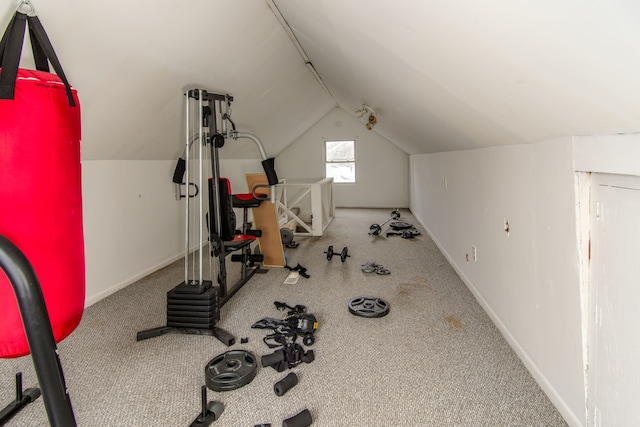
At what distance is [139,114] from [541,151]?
8.60ft

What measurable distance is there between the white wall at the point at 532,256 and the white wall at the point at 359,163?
15.1 feet

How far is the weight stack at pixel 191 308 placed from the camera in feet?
7.52

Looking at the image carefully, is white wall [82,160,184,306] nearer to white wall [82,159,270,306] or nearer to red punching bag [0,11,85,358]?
white wall [82,159,270,306]

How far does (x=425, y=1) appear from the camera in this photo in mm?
1113

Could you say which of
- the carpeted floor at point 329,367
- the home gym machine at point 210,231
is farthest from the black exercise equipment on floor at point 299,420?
the home gym machine at point 210,231

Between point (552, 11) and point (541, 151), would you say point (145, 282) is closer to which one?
point (541, 151)

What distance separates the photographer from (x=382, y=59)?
2.00m

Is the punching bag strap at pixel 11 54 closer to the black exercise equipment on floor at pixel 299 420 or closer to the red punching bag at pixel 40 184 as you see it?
the red punching bag at pixel 40 184

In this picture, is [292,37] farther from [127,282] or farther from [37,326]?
[37,326]

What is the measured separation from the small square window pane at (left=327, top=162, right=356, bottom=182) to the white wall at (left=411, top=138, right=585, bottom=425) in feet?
15.9

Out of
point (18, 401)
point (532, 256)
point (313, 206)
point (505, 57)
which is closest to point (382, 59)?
point (505, 57)

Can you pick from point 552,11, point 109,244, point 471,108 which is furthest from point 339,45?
point 109,244

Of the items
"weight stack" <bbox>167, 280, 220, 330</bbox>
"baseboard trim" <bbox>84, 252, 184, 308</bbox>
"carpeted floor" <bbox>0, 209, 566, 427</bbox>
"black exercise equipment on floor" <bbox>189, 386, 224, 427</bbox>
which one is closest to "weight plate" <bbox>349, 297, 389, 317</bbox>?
"carpeted floor" <bbox>0, 209, 566, 427</bbox>

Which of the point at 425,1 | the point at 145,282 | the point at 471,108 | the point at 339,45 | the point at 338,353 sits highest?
the point at 339,45
